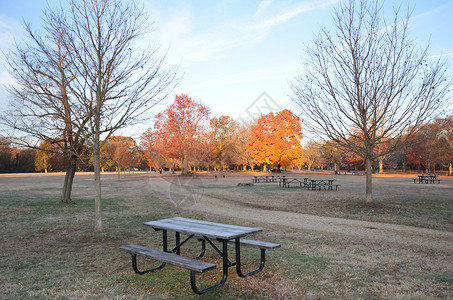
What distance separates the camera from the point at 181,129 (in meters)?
40.2

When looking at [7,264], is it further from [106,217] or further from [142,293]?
[106,217]

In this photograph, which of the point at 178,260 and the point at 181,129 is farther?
the point at 181,129

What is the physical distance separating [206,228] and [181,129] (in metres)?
36.1

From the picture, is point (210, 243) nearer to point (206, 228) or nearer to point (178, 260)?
point (206, 228)

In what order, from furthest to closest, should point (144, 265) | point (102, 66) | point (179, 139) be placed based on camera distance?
1. point (179, 139)
2. point (102, 66)
3. point (144, 265)

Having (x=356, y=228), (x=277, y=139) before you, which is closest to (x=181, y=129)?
(x=277, y=139)

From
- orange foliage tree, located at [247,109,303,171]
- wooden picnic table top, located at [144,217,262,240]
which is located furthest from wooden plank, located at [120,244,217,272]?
orange foliage tree, located at [247,109,303,171]

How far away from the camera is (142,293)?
4.14 metres

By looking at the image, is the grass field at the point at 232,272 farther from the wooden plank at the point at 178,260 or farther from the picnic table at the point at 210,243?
the wooden plank at the point at 178,260

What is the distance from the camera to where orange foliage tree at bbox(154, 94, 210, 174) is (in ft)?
131

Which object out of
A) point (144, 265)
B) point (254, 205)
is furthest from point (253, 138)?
point (144, 265)

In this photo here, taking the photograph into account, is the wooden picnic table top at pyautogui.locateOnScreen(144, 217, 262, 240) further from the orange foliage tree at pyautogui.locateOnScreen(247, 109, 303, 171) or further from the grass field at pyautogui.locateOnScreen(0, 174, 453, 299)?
the orange foliage tree at pyautogui.locateOnScreen(247, 109, 303, 171)

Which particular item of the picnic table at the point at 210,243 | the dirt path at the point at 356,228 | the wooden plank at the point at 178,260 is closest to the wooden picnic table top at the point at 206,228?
the picnic table at the point at 210,243

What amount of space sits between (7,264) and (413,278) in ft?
21.9
